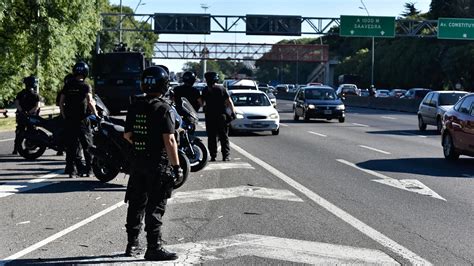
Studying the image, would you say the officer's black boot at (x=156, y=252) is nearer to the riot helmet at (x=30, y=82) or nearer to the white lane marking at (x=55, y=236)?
the white lane marking at (x=55, y=236)

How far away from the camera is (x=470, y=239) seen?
28.4ft

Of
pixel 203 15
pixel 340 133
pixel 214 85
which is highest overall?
pixel 203 15

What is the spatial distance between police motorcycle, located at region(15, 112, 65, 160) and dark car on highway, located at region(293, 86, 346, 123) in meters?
18.4

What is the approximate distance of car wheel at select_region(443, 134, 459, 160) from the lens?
1734 cm

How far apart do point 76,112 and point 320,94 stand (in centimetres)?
2191

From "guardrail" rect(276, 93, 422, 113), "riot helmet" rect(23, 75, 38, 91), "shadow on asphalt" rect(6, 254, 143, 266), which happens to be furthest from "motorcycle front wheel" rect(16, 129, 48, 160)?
"guardrail" rect(276, 93, 422, 113)

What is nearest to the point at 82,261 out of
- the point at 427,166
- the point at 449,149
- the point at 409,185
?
the point at 409,185


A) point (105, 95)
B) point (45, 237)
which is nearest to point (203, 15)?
point (105, 95)

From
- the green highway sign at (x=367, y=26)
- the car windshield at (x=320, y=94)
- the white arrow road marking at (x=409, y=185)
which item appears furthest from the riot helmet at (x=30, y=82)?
the green highway sign at (x=367, y=26)

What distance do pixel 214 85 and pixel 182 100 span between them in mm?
2538

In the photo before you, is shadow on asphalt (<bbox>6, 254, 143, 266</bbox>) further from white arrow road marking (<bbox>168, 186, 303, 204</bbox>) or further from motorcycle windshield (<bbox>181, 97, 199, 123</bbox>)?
motorcycle windshield (<bbox>181, 97, 199, 123</bbox>)

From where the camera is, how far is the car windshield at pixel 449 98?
27.5 metres

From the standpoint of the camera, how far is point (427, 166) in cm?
1638

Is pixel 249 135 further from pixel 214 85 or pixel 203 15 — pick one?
pixel 203 15
